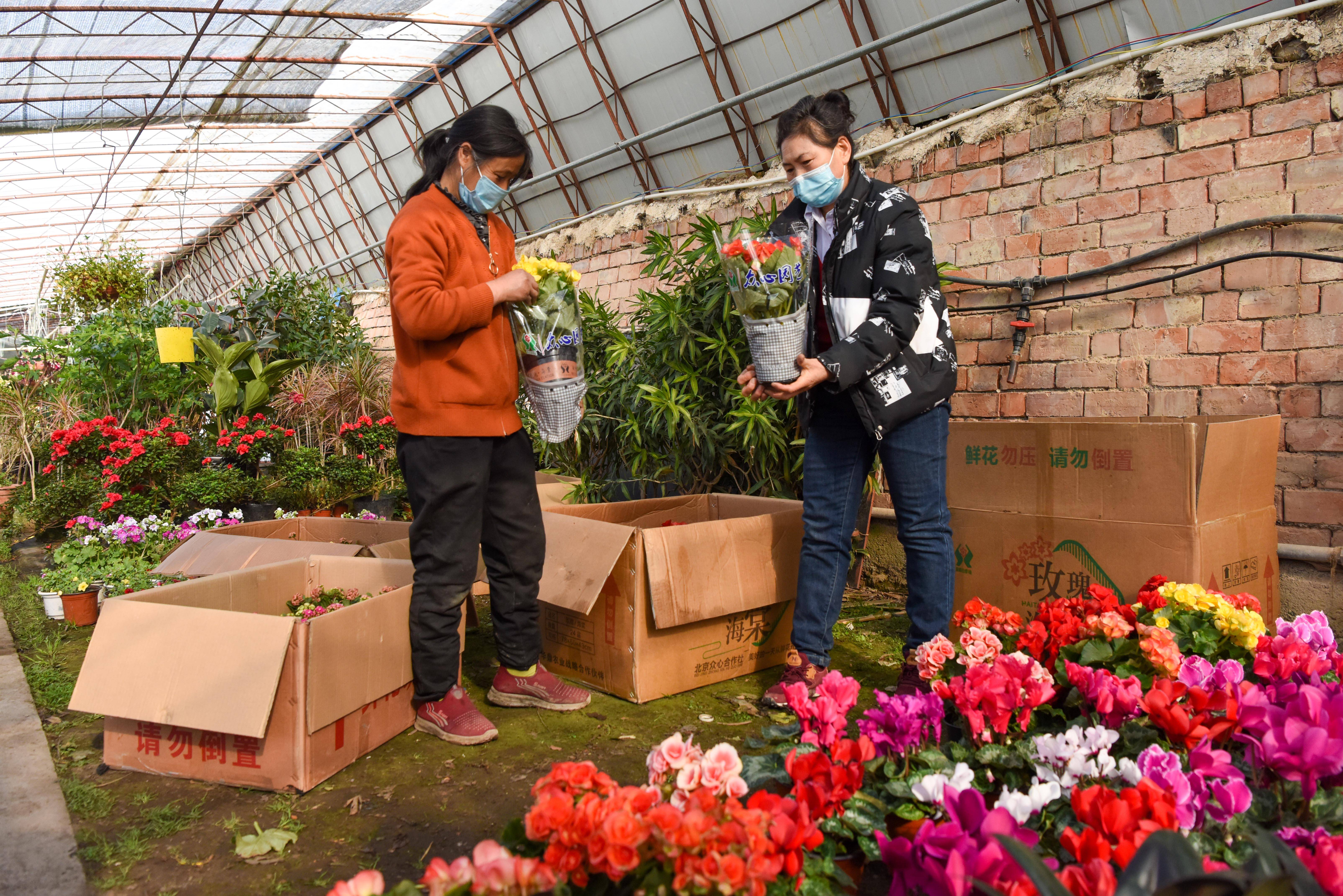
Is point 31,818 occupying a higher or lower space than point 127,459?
lower

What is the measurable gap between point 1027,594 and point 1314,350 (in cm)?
120

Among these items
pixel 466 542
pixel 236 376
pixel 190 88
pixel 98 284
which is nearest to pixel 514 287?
pixel 466 542

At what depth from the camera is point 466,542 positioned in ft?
6.63

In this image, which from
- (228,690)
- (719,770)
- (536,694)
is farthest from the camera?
(536,694)

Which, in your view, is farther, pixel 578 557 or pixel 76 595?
pixel 76 595

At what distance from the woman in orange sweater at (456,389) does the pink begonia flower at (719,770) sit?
1.10 metres

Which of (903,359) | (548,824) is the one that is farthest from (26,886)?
(903,359)

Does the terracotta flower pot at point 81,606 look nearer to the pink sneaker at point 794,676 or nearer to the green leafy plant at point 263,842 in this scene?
the green leafy plant at point 263,842

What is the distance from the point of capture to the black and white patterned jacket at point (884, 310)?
78.9 inches

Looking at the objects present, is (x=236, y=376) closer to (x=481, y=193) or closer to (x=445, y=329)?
(x=481, y=193)

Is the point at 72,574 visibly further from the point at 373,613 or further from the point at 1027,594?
the point at 1027,594

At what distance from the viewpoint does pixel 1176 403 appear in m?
2.88

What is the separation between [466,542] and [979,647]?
1.18 metres

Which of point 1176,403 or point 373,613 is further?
point 1176,403
